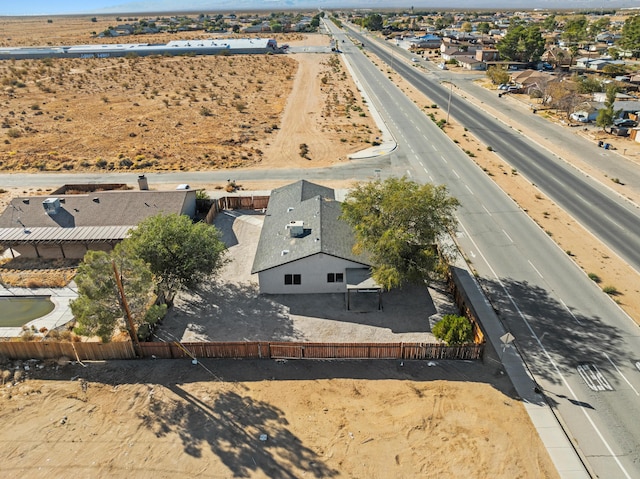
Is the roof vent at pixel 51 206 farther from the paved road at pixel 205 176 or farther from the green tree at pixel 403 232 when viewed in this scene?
the green tree at pixel 403 232

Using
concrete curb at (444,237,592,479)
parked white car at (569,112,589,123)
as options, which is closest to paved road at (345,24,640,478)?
concrete curb at (444,237,592,479)

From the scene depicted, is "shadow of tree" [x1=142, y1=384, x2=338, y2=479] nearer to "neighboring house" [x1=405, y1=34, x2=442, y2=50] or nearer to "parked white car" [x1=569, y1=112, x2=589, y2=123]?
"parked white car" [x1=569, y1=112, x2=589, y2=123]

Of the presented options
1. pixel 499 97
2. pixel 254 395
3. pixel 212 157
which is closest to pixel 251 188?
pixel 212 157

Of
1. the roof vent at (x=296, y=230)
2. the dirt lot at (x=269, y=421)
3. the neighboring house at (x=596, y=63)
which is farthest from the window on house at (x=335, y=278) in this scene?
the neighboring house at (x=596, y=63)

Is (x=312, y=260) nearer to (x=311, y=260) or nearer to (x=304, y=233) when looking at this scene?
(x=311, y=260)


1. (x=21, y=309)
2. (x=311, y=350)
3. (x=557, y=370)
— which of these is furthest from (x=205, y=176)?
(x=557, y=370)

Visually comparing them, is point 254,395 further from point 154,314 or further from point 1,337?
point 1,337
